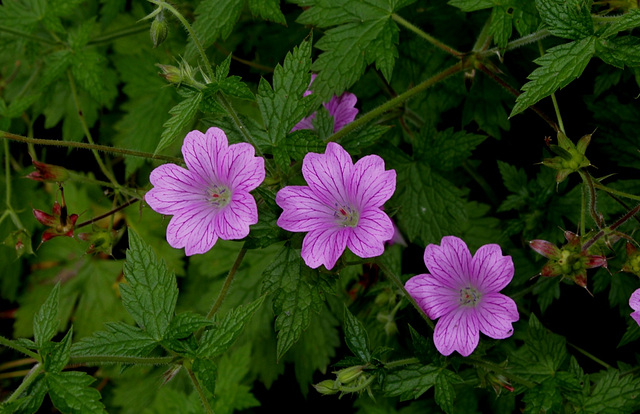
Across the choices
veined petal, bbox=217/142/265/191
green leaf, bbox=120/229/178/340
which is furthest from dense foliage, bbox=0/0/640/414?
veined petal, bbox=217/142/265/191

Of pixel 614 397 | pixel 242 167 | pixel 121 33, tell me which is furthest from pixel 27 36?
pixel 614 397

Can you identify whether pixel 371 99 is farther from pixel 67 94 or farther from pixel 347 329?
pixel 67 94

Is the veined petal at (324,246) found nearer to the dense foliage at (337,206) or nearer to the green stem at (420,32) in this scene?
the dense foliage at (337,206)

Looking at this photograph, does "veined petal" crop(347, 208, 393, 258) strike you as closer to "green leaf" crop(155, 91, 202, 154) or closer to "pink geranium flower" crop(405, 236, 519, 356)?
"pink geranium flower" crop(405, 236, 519, 356)

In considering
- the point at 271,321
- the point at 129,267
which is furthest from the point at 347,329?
the point at 271,321

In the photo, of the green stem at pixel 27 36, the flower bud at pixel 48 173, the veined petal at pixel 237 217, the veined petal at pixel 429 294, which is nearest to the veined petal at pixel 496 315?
the veined petal at pixel 429 294
